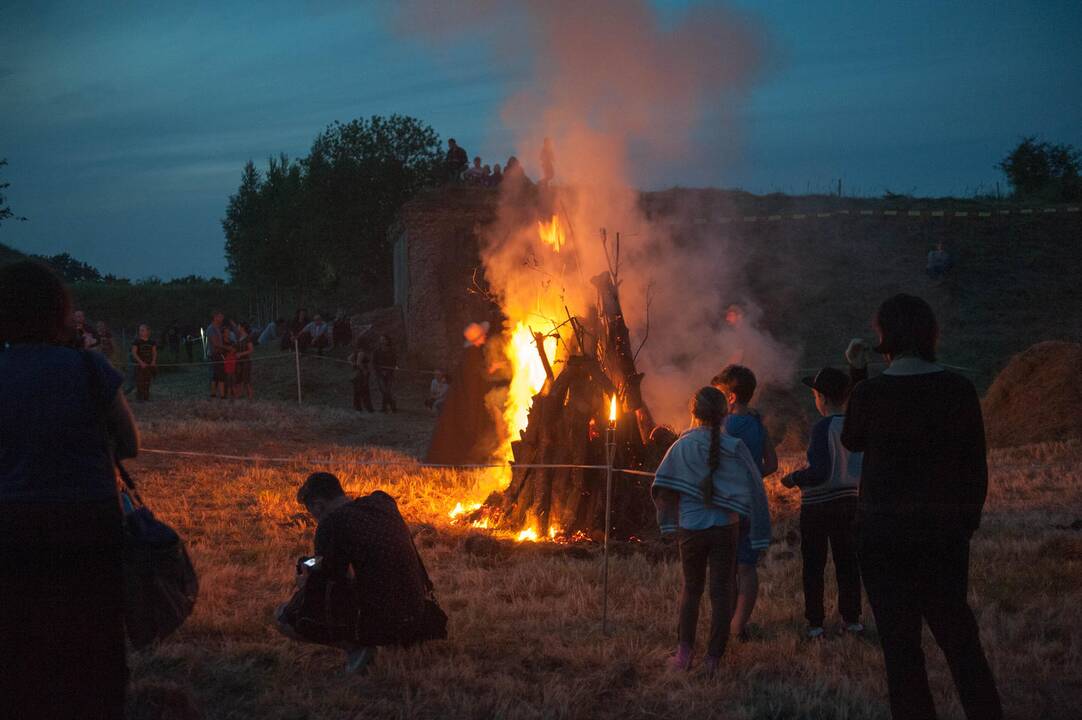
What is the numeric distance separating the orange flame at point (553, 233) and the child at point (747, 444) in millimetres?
4594

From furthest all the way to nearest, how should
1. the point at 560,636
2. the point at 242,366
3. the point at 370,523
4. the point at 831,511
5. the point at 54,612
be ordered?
the point at 242,366
the point at 560,636
the point at 831,511
the point at 370,523
the point at 54,612

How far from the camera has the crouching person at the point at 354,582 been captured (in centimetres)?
548

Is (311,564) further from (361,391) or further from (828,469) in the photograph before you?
(361,391)

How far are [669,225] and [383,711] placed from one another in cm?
2599

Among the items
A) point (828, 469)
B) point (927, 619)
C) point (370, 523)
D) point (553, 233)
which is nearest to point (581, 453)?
point (553, 233)

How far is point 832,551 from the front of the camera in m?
6.28

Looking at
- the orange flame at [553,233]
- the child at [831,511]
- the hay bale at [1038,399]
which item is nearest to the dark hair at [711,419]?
the child at [831,511]

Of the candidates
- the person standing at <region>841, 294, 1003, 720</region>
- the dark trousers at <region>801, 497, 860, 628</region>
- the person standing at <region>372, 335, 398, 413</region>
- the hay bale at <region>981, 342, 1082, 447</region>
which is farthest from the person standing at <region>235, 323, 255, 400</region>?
the person standing at <region>841, 294, 1003, 720</region>

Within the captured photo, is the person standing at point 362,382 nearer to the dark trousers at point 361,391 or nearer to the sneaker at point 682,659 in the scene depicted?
the dark trousers at point 361,391

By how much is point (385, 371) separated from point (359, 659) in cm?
1830

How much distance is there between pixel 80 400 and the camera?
11.7 feet

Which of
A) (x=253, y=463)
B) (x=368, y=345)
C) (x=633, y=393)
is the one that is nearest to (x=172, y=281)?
(x=368, y=345)

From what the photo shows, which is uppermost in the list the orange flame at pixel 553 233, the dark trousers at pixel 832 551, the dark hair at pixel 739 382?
the orange flame at pixel 553 233

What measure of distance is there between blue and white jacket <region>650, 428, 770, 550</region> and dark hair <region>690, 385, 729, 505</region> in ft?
0.08
